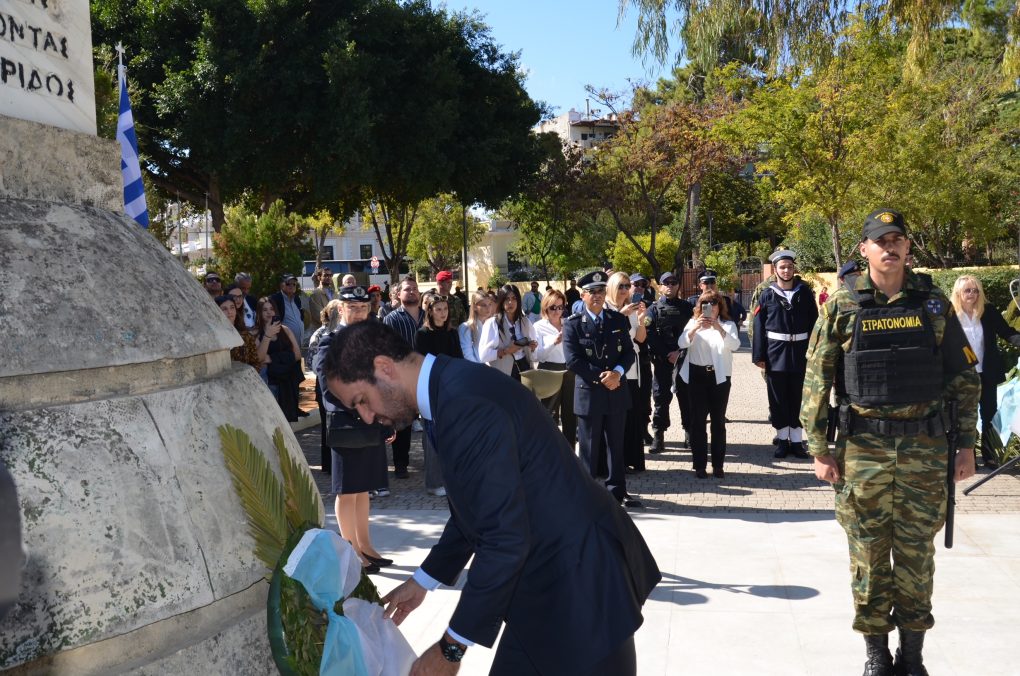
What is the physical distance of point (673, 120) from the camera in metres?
30.7

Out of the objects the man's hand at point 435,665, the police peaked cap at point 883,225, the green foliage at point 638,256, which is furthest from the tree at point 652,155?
the man's hand at point 435,665

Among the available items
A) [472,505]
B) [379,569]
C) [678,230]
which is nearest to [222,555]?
[472,505]

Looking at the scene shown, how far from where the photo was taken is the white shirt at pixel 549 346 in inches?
373

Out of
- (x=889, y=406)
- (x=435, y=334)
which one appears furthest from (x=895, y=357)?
(x=435, y=334)

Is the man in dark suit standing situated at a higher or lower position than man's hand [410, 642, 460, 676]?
higher

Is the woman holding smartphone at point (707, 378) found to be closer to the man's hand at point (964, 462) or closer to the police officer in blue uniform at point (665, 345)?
the police officer in blue uniform at point (665, 345)

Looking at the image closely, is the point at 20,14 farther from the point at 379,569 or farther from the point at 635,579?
the point at 379,569

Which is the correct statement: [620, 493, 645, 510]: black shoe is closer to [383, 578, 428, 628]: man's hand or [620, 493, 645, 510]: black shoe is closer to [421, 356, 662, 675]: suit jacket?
[383, 578, 428, 628]: man's hand

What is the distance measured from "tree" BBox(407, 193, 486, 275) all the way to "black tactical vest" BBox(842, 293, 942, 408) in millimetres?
45859

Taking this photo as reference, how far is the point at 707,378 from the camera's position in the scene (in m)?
9.04

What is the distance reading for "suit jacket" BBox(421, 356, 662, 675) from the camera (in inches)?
103

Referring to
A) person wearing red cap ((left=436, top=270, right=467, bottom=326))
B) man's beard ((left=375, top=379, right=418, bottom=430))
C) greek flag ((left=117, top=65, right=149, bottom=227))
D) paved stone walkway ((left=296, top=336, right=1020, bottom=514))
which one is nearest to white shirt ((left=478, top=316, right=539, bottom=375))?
person wearing red cap ((left=436, top=270, right=467, bottom=326))

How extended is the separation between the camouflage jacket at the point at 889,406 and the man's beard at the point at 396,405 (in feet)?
8.13

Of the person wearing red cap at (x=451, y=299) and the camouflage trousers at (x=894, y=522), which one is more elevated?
the person wearing red cap at (x=451, y=299)
